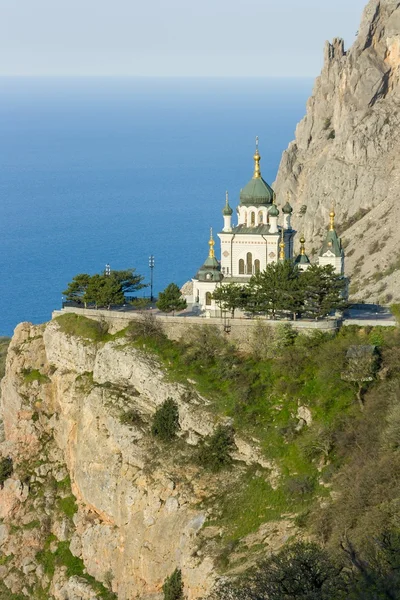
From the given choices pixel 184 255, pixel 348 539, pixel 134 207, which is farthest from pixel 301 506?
pixel 134 207

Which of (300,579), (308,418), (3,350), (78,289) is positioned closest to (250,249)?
(78,289)

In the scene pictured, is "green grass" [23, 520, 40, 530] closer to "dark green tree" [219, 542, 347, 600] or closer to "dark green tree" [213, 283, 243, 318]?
"dark green tree" [213, 283, 243, 318]

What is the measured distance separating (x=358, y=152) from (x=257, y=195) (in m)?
43.0

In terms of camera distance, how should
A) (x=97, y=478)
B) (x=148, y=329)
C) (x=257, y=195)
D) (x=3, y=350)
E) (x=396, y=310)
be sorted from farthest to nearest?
(x=3, y=350) → (x=257, y=195) → (x=148, y=329) → (x=396, y=310) → (x=97, y=478)

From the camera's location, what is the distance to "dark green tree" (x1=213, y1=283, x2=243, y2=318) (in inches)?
2680

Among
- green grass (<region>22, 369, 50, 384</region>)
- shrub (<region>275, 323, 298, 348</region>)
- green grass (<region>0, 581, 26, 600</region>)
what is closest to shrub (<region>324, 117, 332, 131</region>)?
green grass (<region>22, 369, 50, 384</region>)

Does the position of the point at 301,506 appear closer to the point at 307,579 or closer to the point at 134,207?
the point at 307,579

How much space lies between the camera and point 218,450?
6084 centimetres

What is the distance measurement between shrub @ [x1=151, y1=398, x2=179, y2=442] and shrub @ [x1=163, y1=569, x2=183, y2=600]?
8130 mm

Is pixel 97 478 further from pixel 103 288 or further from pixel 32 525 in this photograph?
pixel 103 288

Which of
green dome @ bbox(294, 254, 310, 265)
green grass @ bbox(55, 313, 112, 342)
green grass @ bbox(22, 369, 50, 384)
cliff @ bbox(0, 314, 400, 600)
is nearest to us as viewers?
cliff @ bbox(0, 314, 400, 600)

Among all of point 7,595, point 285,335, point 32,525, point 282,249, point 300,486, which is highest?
point 282,249

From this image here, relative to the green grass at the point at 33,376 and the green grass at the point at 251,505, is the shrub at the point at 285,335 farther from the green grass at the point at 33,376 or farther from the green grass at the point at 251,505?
the green grass at the point at 33,376

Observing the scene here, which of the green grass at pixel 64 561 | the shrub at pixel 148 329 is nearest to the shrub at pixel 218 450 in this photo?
the green grass at pixel 64 561
